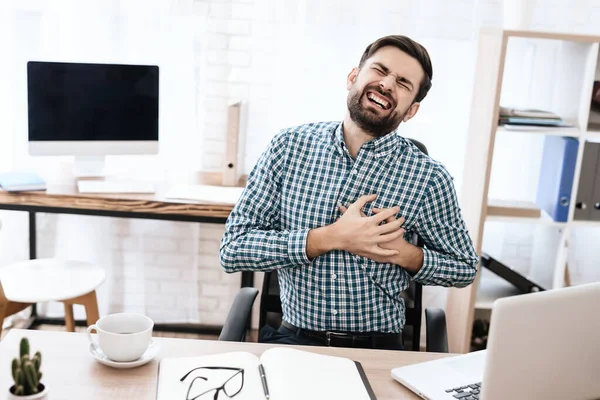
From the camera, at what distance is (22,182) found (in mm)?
2738

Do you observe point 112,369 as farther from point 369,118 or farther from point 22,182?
point 22,182

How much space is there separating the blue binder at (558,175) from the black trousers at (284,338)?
1.18 m

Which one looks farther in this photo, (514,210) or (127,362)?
(514,210)

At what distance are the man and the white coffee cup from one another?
1.54 ft

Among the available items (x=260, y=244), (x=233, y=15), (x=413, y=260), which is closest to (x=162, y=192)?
(x=233, y=15)

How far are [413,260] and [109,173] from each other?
1.71m

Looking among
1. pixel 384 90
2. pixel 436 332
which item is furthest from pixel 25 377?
pixel 384 90

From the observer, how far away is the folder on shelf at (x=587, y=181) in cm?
280

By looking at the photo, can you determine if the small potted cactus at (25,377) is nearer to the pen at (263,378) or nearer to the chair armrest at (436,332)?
the pen at (263,378)

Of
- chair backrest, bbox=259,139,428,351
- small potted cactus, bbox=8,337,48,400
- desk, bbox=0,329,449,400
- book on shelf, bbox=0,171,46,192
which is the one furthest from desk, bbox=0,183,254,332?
small potted cactus, bbox=8,337,48,400

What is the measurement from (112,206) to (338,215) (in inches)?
44.0

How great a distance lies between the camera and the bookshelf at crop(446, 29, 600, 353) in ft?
8.98

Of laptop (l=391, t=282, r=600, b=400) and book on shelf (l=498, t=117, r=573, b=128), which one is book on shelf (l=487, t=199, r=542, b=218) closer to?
book on shelf (l=498, t=117, r=573, b=128)

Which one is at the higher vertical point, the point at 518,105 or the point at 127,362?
the point at 518,105
